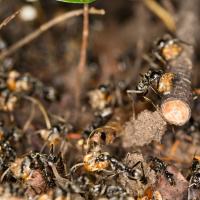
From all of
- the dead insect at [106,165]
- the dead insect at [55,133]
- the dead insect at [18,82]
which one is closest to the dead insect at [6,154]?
the dead insect at [55,133]

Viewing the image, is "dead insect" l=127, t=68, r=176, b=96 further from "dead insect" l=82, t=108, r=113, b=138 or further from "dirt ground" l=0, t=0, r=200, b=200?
"dead insect" l=82, t=108, r=113, b=138

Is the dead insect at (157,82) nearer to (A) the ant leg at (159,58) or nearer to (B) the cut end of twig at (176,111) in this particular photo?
(B) the cut end of twig at (176,111)

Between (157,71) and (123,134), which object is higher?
(157,71)

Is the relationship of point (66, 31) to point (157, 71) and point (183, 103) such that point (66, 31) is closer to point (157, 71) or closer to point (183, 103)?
point (157, 71)

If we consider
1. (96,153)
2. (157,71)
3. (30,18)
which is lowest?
(96,153)

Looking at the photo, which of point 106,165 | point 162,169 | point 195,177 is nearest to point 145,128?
point 162,169

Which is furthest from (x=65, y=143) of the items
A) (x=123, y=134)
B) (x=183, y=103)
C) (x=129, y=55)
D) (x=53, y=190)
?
(x=129, y=55)

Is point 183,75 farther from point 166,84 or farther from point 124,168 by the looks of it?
point 124,168
